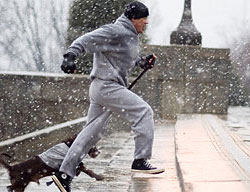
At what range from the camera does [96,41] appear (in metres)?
3.88

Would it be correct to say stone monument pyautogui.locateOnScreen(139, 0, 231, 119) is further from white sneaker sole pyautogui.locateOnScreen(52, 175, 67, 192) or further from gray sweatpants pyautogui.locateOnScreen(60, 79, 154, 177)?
white sneaker sole pyautogui.locateOnScreen(52, 175, 67, 192)

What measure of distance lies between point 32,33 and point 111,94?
2996 centimetres

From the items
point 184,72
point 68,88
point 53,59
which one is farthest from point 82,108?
point 53,59

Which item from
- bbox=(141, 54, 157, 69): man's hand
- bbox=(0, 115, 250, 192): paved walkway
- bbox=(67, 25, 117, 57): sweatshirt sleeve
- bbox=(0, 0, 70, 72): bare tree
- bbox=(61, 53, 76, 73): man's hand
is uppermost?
bbox=(67, 25, 117, 57): sweatshirt sleeve

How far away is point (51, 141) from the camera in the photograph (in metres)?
7.46

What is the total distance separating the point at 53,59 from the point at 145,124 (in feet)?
101

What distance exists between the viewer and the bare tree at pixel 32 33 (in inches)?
1232

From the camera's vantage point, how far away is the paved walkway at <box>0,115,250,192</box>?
11.2 feet

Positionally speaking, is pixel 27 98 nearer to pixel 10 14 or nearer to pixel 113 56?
pixel 113 56

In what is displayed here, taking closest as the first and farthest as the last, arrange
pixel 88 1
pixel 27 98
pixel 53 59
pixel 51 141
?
pixel 51 141 → pixel 27 98 → pixel 88 1 → pixel 53 59

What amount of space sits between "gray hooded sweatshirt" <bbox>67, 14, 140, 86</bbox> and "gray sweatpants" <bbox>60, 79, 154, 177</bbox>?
0.29 feet

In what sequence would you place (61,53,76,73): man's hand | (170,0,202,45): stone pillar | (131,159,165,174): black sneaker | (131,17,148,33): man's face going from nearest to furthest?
(61,53,76,73): man's hand → (131,159,165,174): black sneaker → (131,17,148,33): man's face → (170,0,202,45): stone pillar

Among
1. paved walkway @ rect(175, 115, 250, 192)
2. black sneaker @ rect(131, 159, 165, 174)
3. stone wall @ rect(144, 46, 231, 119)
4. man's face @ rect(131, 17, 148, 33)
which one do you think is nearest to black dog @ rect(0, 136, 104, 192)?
black sneaker @ rect(131, 159, 165, 174)

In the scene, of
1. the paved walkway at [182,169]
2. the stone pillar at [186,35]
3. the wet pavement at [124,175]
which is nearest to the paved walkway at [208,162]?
the paved walkway at [182,169]
